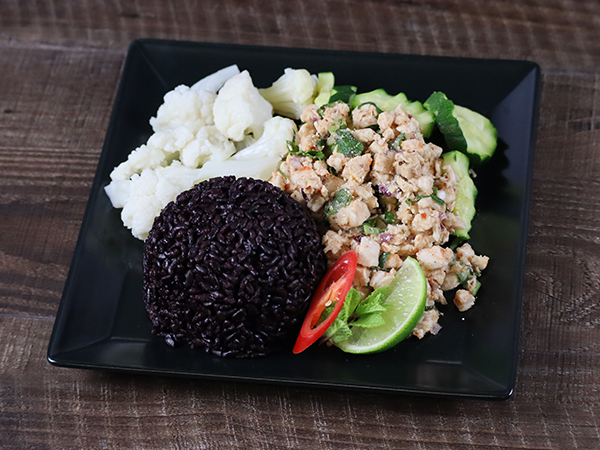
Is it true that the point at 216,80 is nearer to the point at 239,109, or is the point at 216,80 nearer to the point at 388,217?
the point at 239,109

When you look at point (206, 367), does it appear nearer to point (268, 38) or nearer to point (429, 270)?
point (429, 270)

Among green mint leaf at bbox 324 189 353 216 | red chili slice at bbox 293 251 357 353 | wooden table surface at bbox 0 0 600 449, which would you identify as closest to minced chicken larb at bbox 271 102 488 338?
green mint leaf at bbox 324 189 353 216

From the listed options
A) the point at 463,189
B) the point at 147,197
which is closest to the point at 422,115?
the point at 463,189

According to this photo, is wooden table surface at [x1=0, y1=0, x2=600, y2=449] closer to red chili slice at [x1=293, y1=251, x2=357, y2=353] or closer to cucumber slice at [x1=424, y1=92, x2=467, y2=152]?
red chili slice at [x1=293, y1=251, x2=357, y2=353]

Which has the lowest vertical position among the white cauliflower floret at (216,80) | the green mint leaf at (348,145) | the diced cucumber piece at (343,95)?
the white cauliflower floret at (216,80)

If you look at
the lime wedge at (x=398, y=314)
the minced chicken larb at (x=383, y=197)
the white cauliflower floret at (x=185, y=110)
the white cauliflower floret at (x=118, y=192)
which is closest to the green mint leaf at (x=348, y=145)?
the minced chicken larb at (x=383, y=197)

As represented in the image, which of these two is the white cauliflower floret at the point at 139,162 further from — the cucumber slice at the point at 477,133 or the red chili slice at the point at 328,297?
the cucumber slice at the point at 477,133
